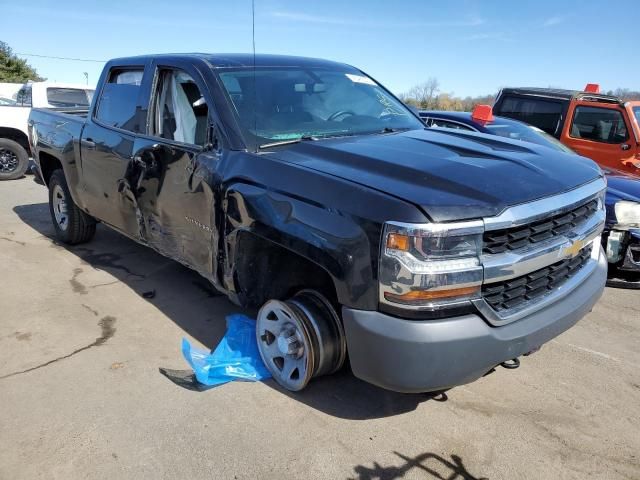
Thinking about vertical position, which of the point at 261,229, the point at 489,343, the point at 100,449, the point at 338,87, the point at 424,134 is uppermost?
the point at 338,87

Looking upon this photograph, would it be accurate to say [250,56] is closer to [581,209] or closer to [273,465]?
[581,209]

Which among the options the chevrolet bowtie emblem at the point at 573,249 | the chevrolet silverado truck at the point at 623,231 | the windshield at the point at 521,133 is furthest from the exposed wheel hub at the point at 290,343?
the windshield at the point at 521,133

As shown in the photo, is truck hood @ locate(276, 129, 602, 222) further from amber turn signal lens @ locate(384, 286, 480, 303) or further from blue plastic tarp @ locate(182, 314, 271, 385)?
blue plastic tarp @ locate(182, 314, 271, 385)

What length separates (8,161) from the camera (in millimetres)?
10336

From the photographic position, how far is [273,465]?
250 cm

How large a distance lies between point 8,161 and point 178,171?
8.61 meters

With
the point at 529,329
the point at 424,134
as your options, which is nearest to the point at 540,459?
the point at 529,329

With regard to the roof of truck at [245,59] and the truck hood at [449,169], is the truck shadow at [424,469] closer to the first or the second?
the truck hood at [449,169]

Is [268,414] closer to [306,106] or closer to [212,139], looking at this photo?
[212,139]

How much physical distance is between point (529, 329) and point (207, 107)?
2297 millimetres

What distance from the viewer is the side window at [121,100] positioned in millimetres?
4172

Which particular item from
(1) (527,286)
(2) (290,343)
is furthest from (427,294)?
(2) (290,343)

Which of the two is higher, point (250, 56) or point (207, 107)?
point (250, 56)

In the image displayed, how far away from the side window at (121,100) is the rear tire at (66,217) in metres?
1.27
